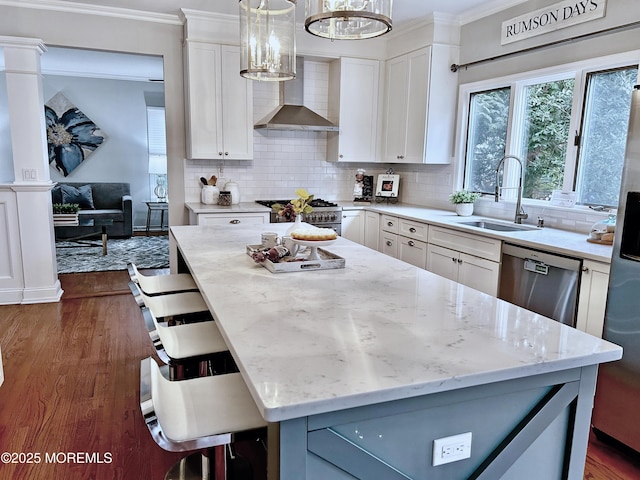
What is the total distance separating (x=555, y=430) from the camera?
1.33 m

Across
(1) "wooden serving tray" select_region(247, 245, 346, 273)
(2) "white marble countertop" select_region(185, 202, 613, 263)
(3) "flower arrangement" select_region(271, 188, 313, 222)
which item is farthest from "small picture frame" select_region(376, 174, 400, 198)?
(1) "wooden serving tray" select_region(247, 245, 346, 273)

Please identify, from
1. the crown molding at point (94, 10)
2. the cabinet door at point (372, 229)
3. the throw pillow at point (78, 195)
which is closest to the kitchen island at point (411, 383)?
the cabinet door at point (372, 229)

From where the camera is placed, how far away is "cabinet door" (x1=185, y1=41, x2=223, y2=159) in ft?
14.4

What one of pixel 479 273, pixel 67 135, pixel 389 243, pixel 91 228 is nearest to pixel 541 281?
pixel 479 273

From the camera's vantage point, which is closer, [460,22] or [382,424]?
[382,424]

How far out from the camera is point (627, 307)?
2.19 m

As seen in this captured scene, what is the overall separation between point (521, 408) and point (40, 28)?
4804mm

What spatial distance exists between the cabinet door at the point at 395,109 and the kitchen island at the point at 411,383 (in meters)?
3.41

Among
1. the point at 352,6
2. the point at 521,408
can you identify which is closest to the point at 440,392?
the point at 521,408

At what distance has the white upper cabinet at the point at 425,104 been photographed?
444 cm

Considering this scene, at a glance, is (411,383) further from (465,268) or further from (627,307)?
(465,268)

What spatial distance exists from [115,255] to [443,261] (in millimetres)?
4709

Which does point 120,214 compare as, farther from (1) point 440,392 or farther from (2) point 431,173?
(1) point 440,392

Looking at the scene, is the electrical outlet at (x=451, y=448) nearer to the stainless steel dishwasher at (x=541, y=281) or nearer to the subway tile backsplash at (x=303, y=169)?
the stainless steel dishwasher at (x=541, y=281)
